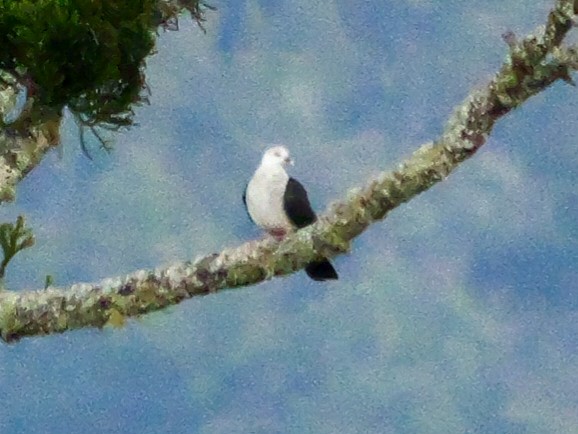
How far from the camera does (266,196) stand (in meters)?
2.97

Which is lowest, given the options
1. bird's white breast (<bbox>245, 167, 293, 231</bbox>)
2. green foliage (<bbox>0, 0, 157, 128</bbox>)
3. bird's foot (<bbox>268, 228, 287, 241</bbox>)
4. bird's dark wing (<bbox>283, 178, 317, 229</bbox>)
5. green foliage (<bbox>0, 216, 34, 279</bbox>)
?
bird's white breast (<bbox>245, 167, 293, 231</bbox>)

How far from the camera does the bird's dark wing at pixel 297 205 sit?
2736 mm

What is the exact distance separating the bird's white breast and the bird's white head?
4 centimetres

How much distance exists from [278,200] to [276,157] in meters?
0.27

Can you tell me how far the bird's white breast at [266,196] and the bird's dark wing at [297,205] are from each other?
0.01m

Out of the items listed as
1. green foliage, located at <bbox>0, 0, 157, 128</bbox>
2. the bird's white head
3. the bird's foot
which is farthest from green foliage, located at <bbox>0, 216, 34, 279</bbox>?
the bird's white head

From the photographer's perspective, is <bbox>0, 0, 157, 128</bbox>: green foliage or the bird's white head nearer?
<bbox>0, 0, 157, 128</bbox>: green foliage

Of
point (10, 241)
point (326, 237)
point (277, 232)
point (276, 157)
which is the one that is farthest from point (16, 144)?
point (326, 237)

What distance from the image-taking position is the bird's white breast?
2824mm

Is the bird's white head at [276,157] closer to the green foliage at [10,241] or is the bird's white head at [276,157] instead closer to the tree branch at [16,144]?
the tree branch at [16,144]

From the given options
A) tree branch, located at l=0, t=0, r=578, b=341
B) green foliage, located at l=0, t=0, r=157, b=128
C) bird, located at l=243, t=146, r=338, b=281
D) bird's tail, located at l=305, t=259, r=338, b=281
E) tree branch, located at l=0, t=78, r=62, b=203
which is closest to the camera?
tree branch, located at l=0, t=0, r=578, b=341

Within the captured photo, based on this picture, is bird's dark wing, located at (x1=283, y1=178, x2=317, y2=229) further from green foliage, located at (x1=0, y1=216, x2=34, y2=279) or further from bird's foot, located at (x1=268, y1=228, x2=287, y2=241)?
green foliage, located at (x1=0, y1=216, x2=34, y2=279)

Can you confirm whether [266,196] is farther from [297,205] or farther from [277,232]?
[277,232]

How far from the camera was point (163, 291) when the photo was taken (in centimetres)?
220
